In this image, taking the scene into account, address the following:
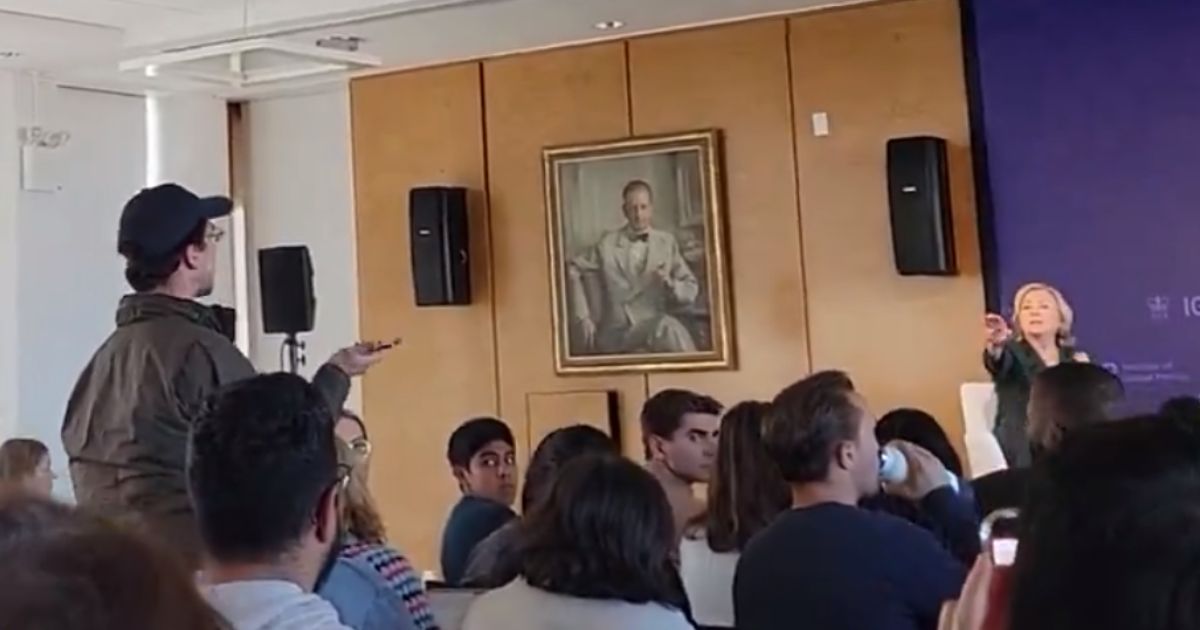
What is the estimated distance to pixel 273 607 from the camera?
173 centimetres

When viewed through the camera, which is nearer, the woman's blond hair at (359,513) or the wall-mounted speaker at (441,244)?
the woman's blond hair at (359,513)

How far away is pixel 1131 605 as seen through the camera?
3.04 feet

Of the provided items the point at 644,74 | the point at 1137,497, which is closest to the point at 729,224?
the point at 644,74

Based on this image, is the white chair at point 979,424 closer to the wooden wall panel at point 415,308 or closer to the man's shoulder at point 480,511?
the wooden wall panel at point 415,308

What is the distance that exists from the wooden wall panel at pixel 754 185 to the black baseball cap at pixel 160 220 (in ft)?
15.7

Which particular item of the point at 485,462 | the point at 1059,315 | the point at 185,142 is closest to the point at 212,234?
the point at 485,462

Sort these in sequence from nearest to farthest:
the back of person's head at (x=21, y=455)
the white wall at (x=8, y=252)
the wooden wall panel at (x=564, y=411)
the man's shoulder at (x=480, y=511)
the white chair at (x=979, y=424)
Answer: the man's shoulder at (x=480, y=511) → the back of person's head at (x=21, y=455) → the white chair at (x=979, y=424) → the wooden wall panel at (x=564, y=411) → the white wall at (x=8, y=252)

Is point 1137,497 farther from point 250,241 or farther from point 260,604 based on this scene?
point 250,241

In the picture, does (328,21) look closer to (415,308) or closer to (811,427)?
(415,308)

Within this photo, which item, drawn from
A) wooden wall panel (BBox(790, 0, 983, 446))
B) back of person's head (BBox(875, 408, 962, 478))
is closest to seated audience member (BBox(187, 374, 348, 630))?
back of person's head (BBox(875, 408, 962, 478))

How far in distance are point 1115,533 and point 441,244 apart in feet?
24.6

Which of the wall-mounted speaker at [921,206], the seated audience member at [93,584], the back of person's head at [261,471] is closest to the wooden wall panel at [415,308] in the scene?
the wall-mounted speaker at [921,206]

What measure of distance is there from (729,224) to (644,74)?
0.91m

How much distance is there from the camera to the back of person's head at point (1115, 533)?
3.03 feet
